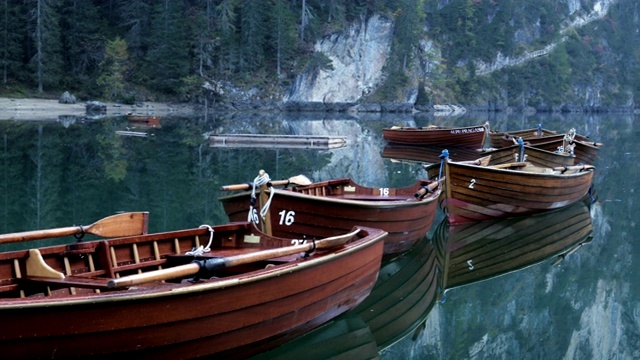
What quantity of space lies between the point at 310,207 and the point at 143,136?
79.2 feet

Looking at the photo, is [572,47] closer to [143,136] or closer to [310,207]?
[143,136]

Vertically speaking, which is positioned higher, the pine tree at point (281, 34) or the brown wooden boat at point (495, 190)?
the pine tree at point (281, 34)

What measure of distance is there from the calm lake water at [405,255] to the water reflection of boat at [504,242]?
0.25m

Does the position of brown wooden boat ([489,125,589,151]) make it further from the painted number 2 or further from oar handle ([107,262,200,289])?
oar handle ([107,262,200,289])

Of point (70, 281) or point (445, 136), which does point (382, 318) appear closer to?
point (70, 281)

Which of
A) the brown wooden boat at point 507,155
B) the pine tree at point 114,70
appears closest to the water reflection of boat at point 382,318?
the brown wooden boat at point 507,155

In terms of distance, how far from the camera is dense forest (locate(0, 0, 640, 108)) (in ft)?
184

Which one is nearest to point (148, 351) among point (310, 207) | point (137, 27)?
point (310, 207)

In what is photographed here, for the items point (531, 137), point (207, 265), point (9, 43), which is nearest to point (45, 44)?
point (9, 43)

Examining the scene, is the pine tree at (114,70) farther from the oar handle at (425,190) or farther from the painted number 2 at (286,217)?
the painted number 2 at (286,217)

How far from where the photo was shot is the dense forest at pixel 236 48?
5606cm

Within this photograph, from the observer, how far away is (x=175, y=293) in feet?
18.6

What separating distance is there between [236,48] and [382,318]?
59.9 metres

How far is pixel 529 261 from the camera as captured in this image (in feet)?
40.0
